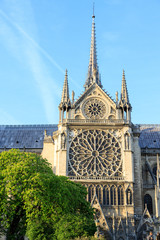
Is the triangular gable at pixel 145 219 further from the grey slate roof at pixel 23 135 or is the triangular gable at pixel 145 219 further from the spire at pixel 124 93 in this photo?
the grey slate roof at pixel 23 135

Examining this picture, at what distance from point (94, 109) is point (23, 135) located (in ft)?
67.0

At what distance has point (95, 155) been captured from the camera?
46.5 meters

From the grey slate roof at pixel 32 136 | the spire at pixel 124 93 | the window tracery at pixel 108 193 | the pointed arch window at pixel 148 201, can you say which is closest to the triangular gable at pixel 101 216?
the window tracery at pixel 108 193

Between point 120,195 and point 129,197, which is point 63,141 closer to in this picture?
point 120,195

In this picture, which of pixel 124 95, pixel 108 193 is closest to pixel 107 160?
pixel 108 193

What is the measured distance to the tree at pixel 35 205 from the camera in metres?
30.3

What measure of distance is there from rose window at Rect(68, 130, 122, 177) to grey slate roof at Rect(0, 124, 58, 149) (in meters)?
15.9

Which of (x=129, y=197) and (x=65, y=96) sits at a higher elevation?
(x=65, y=96)

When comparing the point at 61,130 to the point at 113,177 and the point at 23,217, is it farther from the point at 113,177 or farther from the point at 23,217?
the point at 23,217

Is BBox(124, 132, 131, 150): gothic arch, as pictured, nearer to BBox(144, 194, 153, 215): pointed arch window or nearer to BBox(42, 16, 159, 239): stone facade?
BBox(42, 16, 159, 239): stone facade

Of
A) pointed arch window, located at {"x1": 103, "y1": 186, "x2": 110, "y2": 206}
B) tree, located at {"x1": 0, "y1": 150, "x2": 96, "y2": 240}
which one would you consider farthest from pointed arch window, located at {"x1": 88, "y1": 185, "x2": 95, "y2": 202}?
tree, located at {"x1": 0, "y1": 150, "x2": 96, "y2": 240}

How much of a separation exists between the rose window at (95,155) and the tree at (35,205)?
12.2 meters

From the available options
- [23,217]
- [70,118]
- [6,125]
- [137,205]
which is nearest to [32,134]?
[6,125]

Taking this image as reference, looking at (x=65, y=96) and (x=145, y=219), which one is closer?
(x=145, y=219)
